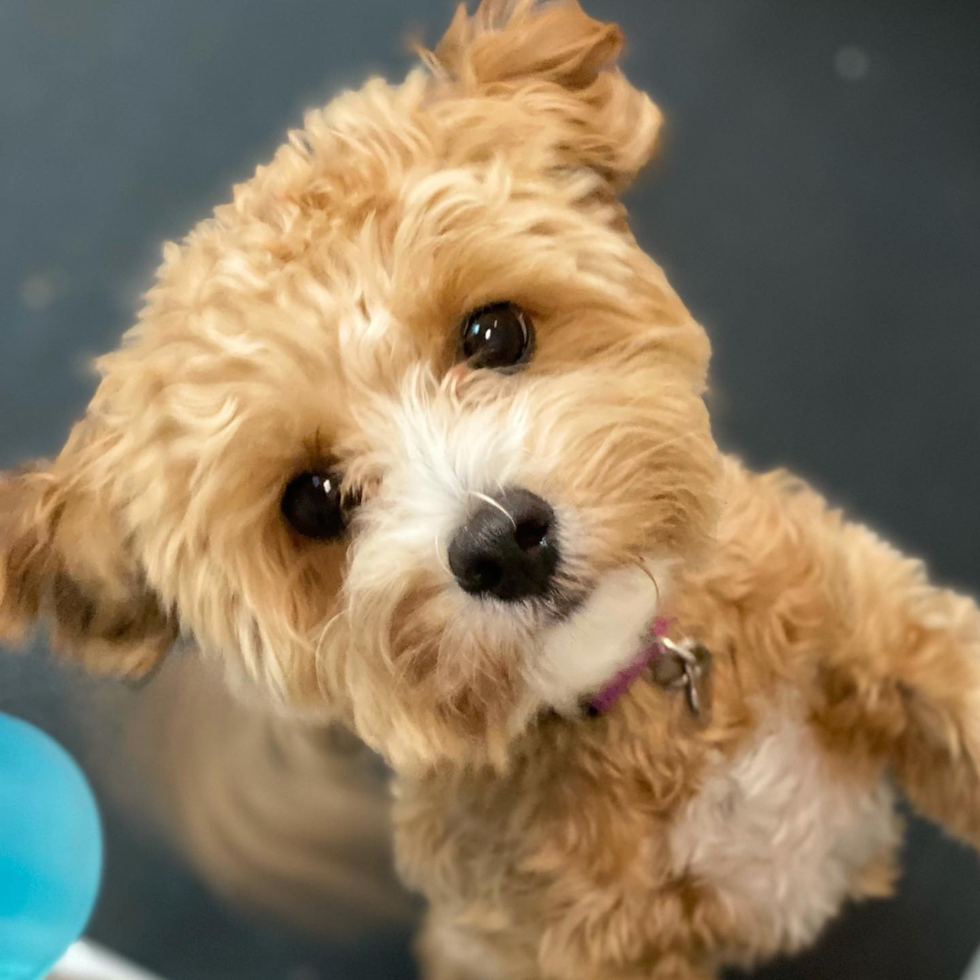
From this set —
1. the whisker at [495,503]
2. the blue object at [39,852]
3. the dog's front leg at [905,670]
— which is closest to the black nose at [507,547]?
the whisker at [495,503]

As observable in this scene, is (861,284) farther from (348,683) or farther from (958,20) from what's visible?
(348,683)

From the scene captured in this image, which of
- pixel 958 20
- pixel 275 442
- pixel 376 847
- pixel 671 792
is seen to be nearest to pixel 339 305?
pixel 275 442

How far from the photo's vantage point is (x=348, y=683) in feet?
2.55

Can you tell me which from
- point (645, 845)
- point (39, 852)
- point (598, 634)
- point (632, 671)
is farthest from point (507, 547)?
point (39, 852)

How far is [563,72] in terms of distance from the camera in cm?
87

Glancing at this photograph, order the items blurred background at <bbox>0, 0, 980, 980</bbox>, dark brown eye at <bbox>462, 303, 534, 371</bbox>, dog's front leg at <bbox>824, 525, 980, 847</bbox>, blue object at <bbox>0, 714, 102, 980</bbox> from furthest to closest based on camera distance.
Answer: blurred background at <bbox>0, 0, 980, 980</bbox>, blue object at <bbox>0, 714, 102, 980</bbox>, dog's front leg at <bbox>824, 525, 980, 847</bbox>, dark brown eye at <bbox>462, 303, 534, 371</bbox>

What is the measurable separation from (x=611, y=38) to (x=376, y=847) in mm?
1147

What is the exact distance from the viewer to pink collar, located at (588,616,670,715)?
879 millimetres

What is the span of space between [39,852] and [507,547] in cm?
80

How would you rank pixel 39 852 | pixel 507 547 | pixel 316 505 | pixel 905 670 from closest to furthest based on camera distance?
pixel 507 547, pixel 316 505, pixel 905 670, pixel 39 852

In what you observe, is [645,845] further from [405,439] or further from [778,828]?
[405,439]

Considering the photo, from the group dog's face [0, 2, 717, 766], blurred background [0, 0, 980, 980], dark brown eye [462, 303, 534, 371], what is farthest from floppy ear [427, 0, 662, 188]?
blurred background [0, 0, 980, 980]

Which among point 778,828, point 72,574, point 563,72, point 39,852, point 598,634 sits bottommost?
point 39,852

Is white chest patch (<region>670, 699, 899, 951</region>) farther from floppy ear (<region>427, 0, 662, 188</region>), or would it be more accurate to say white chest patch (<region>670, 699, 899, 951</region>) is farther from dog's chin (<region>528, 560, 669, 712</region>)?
floppy ear (<region>427, 0, 662, 188</region>)
